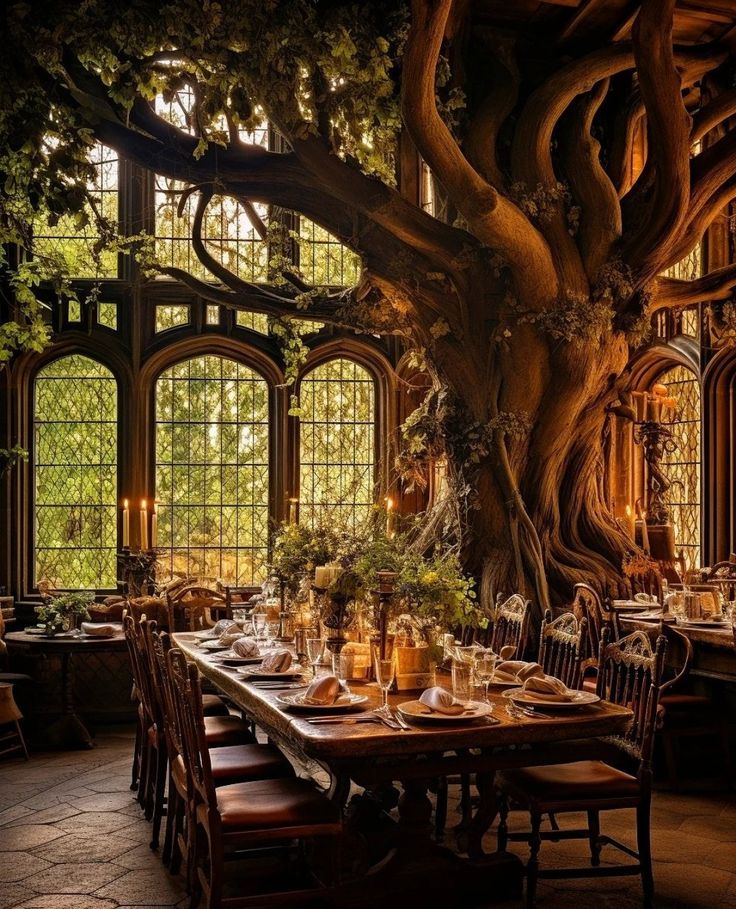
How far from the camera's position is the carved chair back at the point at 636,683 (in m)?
4.00

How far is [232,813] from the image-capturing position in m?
3.69

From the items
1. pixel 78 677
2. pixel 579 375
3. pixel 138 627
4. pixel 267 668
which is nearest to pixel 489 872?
pixel 267 668

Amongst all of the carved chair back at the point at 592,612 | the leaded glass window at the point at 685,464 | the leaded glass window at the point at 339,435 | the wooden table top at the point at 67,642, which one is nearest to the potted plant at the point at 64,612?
the wooden table top at the point at 67,642

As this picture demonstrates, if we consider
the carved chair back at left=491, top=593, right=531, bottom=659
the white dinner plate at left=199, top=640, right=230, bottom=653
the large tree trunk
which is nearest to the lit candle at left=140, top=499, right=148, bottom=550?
the large tree trunk

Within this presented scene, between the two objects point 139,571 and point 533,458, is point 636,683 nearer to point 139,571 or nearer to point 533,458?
point 533,458

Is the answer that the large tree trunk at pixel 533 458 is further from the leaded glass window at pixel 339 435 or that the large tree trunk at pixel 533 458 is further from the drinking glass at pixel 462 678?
the drinking glass at pixel 462 678

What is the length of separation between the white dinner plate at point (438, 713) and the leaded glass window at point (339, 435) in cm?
664

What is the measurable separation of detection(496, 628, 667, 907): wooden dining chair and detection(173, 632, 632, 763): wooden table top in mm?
218

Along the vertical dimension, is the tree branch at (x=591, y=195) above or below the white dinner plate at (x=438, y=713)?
above

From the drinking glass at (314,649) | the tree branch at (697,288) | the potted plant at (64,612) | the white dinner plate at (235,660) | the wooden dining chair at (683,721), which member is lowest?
the wooden dining chair at (683,721)

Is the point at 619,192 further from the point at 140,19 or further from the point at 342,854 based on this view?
the point at 342,854

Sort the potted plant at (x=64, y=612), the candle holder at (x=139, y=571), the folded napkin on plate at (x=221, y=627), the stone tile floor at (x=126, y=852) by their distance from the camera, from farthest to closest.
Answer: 1. the candle holder at (x=139, y=571)
2. the potted plant at (x=64, y=612)
3. the folded napkin on plate at (x=221, y=627)
4. the stone tile floor at (x=126, y=852)

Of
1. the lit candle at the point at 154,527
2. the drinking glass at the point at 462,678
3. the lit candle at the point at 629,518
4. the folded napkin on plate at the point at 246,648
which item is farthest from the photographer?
the lit candle at the point at 154,527

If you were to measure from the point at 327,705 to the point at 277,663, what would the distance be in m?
0.81
